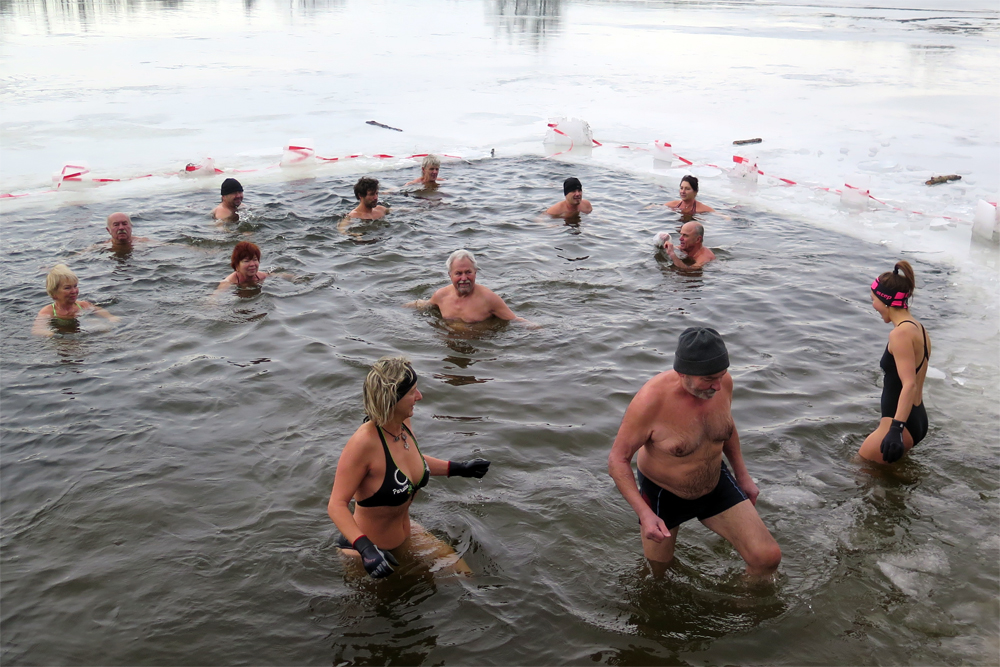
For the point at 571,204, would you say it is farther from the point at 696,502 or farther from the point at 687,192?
the point at 696,502

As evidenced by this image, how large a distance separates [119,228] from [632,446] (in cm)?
811

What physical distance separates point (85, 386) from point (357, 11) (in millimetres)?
39512

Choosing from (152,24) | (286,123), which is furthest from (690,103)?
(152,24)

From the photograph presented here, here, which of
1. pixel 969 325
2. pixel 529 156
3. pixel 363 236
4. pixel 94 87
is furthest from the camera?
pixel 94 87

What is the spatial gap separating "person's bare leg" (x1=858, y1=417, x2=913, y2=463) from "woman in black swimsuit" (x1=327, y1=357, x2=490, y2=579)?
348 cm

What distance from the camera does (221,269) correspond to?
9758 mm

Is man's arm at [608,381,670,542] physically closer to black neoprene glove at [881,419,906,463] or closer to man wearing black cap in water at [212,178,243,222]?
black neoprene glove at [881,419,906,463]

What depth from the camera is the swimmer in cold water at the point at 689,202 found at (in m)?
11.6

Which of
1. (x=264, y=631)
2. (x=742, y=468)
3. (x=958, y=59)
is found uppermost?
(x=958, y=59)

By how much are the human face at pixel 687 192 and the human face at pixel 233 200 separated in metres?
6.62

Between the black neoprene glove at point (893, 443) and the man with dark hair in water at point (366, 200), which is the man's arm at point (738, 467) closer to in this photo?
the black neoprene glove at point (893, 443)

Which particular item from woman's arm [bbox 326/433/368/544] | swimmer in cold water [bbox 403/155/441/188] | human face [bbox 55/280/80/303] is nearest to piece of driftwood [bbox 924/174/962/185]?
swimmer in cold water [bbox 403/155/441/188]

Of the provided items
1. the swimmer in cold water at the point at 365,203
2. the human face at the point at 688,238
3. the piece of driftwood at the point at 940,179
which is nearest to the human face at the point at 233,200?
the swimmer in cold water at the point at 365,203

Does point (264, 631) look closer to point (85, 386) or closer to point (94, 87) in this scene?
point (85, 386)
